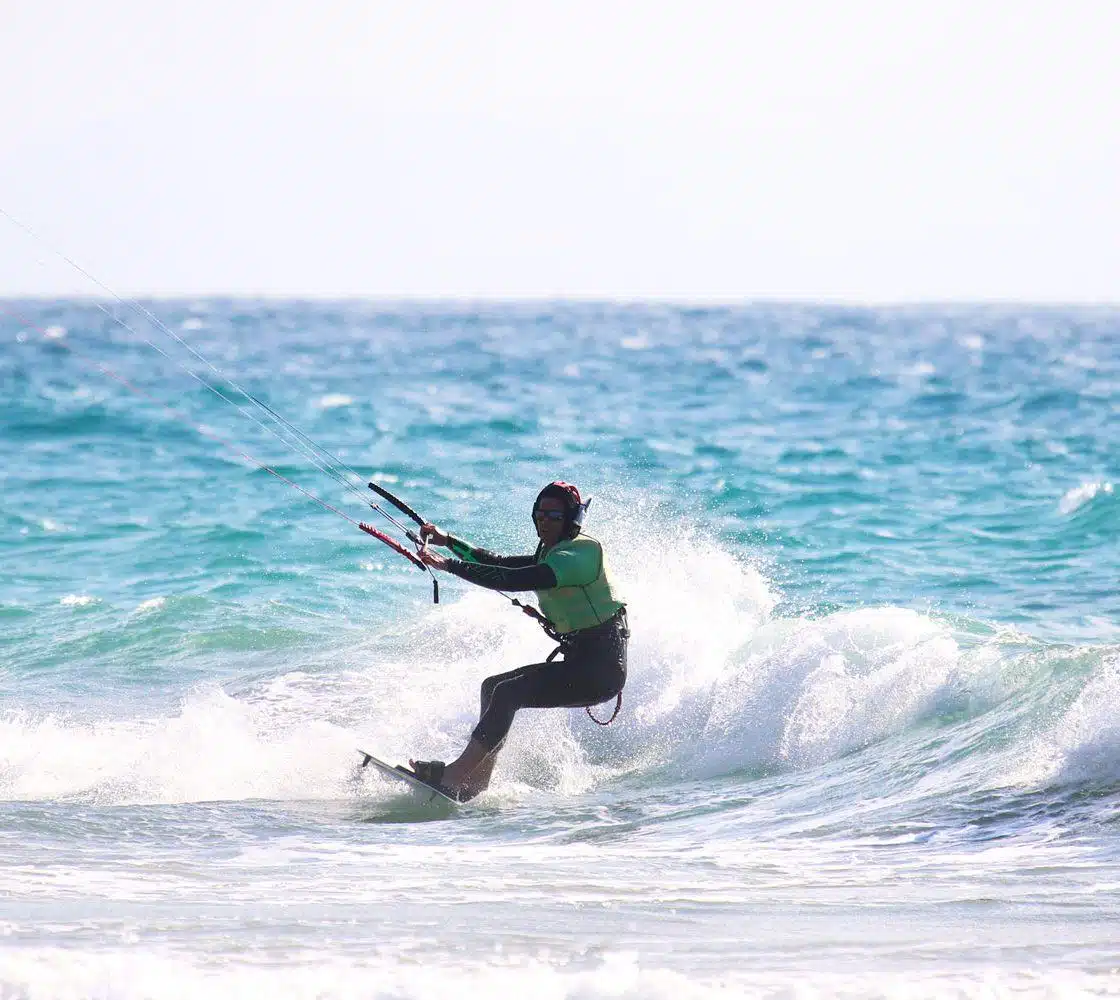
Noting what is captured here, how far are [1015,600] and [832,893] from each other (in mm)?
6896

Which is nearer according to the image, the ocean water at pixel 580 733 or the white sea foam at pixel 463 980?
the white sea foam at pixel 463 980

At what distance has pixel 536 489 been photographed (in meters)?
17.0

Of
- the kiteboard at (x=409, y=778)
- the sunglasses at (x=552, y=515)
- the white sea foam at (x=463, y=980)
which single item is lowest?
the kiteboard at (x=409, y=778)

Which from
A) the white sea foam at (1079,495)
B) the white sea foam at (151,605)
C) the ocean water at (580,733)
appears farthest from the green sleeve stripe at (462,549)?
the white sea foam at (1079,495)

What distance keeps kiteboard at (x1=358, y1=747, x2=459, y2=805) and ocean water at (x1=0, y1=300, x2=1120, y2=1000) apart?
90 millimetres

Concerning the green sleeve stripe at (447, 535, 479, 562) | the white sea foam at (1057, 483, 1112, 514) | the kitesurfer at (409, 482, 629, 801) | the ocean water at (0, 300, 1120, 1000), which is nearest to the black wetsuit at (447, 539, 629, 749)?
the kitesurfer at (409, 482, 629, 801)

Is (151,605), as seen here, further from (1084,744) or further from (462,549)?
(1084,744)

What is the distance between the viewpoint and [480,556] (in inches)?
285

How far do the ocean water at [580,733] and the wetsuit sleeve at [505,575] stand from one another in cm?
106

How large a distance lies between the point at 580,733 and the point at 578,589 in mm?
1734

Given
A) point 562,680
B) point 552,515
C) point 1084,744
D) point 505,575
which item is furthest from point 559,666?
point 1084,744

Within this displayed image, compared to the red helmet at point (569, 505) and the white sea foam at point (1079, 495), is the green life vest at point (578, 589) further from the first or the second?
the white sea foam at point (1079, 495)

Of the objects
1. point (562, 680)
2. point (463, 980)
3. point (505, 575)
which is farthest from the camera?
point (562, 680)

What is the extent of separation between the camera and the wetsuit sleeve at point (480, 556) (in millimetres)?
7129
